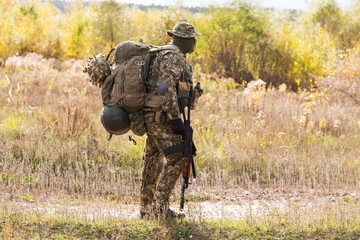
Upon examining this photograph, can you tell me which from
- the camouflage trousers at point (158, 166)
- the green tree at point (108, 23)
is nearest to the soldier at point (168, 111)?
the camouflage trousers at point (158, 166)

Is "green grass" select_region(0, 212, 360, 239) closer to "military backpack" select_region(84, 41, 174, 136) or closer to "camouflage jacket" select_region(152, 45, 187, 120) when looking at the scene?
"military backpack" select_region(84, 41, 174, 136)

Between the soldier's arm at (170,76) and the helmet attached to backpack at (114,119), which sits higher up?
the soldier's arm at (170,76)

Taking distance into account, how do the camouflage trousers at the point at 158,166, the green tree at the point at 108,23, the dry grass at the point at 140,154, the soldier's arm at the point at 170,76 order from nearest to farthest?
the soldier's arm at the point at 170,76
the camouflage trousers at the point at 158,166
the dry grass at the point at 140,154
the green tree at the point at 108,23

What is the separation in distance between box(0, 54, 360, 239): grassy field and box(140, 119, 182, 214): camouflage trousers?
0.25 m

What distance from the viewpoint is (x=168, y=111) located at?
12.6 feet

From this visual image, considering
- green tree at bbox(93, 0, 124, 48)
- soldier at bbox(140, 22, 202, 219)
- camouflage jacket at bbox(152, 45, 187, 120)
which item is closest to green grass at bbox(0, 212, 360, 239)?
soldier at bbox(140, 22, 202, 219)

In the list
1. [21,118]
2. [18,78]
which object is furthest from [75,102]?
[18,78]

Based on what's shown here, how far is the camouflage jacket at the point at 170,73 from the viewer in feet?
12.3

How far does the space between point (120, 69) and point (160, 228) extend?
1579mm

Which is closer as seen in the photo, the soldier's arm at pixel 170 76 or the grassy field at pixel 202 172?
the soldier's arm at pixel 170 76

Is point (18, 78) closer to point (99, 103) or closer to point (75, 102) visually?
point (99, 103)

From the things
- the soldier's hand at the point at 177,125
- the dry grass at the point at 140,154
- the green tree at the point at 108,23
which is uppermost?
the green tree at the point at 108,23

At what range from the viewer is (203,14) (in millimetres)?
15781

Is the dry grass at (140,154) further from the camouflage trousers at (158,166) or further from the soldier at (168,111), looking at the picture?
the soldier at (168,111)
